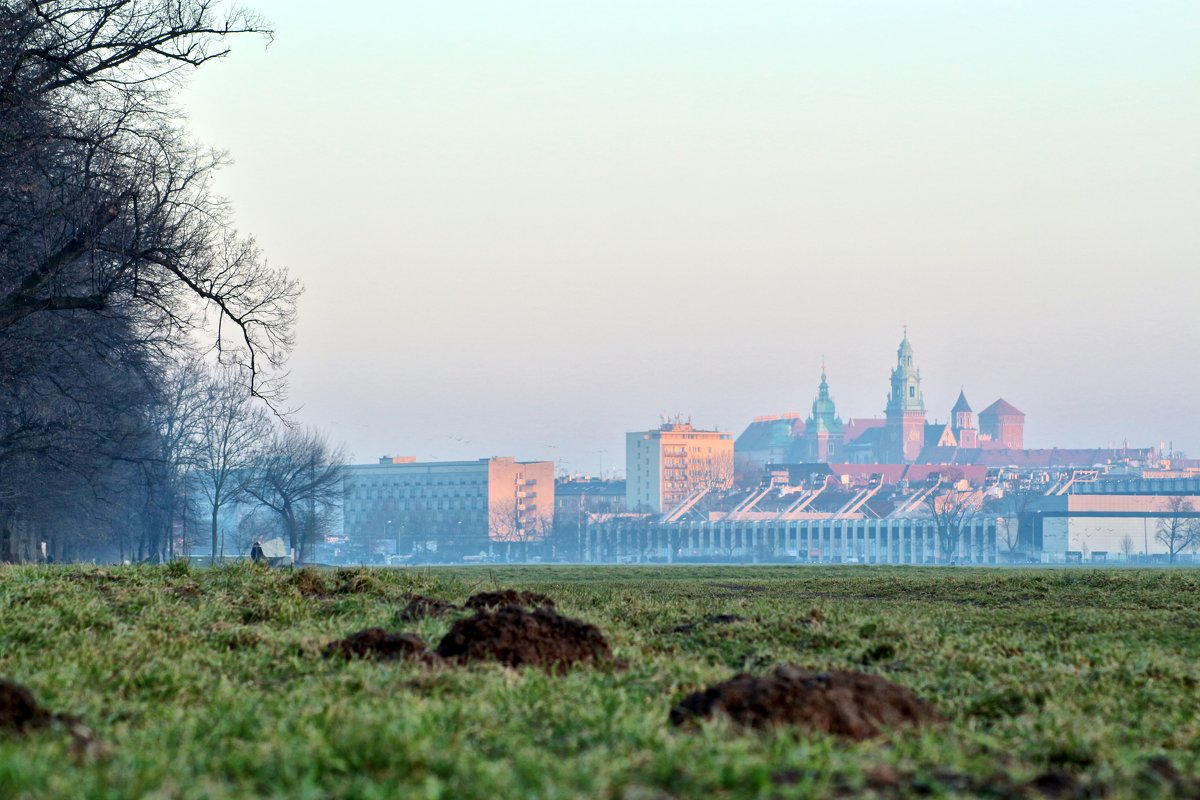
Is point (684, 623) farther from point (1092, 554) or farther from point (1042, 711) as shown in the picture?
point (1092, 554)

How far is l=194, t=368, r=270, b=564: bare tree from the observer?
224ft

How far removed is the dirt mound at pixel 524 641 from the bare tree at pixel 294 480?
6519cm

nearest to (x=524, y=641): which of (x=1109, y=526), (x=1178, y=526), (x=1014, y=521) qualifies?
(x=1178, y=526)

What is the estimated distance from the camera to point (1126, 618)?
537 inches

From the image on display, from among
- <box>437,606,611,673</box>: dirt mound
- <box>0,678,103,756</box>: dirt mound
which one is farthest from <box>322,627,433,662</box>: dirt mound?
<box>0,678,103,756</box>: dirt mound

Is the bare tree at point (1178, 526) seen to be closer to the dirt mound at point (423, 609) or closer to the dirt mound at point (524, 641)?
the dirt mound at point (423, 609)

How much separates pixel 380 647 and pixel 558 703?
232cm

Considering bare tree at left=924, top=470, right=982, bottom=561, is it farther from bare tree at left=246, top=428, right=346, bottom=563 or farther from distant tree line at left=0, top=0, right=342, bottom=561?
distant tree line at left=0, top=0, right=342, bottom=561

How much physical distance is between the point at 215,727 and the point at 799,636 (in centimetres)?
588

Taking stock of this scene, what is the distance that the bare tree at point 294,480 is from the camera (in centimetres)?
7569

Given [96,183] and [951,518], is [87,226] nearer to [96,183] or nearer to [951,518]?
[96,183]

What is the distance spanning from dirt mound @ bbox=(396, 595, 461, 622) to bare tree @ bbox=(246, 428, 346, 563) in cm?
6158

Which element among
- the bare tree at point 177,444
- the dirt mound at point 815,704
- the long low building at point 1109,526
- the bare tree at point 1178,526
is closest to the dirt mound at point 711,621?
the dirt mound at point 815,704

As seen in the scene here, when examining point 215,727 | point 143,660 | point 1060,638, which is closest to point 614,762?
point 215,727
